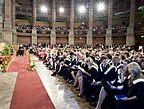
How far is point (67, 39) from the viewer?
29734mm

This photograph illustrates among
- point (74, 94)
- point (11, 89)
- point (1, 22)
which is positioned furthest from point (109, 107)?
point (1, 22)

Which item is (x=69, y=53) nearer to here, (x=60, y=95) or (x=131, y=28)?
(x=60, y=95)

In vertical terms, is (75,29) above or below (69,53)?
above

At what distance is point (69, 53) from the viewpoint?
9.12 meters

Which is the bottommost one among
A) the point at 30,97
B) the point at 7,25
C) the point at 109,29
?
the point at 30,97

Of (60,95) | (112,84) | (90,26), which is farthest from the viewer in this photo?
(90,26)

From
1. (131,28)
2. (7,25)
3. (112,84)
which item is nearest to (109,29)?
(131,28)

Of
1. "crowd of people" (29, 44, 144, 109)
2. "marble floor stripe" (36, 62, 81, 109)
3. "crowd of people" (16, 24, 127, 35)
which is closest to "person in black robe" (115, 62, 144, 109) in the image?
"crowd of people" (29, 44, 144, 109)

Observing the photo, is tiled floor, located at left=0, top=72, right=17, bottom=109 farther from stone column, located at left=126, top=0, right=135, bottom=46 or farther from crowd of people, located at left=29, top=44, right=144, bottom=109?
stone column, located at left=126, top=0, right=135, bottom=46

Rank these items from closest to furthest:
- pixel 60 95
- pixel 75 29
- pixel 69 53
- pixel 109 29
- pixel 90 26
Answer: pixel 60 95 → pixel 69 53 → pixel 109 29 → pixel 90 26 → pixel 75 29

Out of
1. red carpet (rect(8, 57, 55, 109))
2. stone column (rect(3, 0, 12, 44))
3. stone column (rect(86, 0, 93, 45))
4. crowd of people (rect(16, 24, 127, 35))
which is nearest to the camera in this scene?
red carpet (rect(8, 57, 55, 109))

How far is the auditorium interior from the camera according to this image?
468cm

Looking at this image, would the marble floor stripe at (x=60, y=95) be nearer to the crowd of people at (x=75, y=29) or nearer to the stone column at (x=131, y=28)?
the stone column at (x=131, y=28)

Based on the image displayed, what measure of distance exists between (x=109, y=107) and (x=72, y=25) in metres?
26.0
